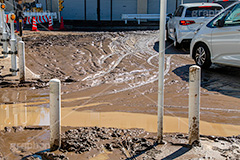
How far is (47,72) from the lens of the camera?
920 centimetres

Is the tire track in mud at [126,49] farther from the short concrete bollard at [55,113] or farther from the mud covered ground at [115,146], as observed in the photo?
the short concrete bollard at [55,113]

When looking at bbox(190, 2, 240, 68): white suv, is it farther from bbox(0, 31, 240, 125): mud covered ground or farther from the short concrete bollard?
the short concrete bollard

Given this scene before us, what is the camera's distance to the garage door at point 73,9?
3028 cm

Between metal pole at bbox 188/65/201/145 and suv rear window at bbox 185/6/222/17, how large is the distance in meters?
9.00

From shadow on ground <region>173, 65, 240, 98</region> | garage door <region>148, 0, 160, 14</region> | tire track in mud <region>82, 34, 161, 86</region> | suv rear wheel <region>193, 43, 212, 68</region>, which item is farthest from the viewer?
garage door <region>148, 0, 160, 14</region>

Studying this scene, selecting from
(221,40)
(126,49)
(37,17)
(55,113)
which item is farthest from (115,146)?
(37,17)

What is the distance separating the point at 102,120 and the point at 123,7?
25.9 meters

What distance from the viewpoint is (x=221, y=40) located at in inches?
343

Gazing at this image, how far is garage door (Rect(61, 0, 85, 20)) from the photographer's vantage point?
3028cm

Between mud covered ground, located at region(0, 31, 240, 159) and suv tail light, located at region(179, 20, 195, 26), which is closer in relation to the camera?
mud covered ground, located at region(0, 31, 240, 159)

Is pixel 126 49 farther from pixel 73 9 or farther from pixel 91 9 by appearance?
pixel 73 9

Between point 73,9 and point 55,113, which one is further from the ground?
point 73,9

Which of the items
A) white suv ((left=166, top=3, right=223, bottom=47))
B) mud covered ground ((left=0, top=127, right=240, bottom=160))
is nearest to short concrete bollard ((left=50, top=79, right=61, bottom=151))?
mud covered ground ((left=0, top=127, right=240, bottom=160))

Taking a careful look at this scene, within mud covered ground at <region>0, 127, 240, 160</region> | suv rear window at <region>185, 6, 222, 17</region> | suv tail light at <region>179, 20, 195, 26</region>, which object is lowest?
mud covered ground at <region>0, 127, 240, 160</region>
